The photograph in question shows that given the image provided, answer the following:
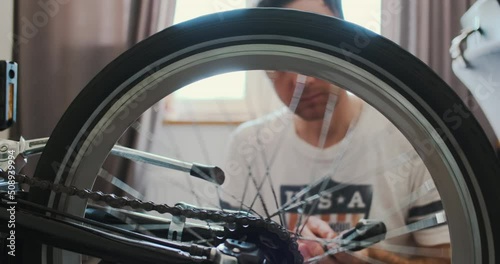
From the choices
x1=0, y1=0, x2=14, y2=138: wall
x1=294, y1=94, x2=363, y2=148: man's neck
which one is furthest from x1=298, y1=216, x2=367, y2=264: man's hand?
x1=0, y1=0, x2=14, y2=138: wall

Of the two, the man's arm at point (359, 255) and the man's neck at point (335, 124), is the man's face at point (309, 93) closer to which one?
the man's neck at point (335, 124)

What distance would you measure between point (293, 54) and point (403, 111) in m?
0.13

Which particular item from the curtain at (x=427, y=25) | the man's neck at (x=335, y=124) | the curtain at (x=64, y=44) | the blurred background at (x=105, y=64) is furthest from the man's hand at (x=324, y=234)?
Answer: the curtain at (x=64, y=44)

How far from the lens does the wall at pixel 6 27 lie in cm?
130

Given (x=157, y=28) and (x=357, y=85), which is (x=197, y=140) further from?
(x=357, y=85)

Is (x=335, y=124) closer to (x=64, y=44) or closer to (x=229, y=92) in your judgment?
(x=229, y=92)

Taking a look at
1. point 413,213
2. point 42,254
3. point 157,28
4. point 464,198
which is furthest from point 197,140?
point 464,198

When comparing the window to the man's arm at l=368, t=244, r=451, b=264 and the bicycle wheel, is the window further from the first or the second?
the bicycle wheel

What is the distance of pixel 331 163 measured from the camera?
3.65 feet

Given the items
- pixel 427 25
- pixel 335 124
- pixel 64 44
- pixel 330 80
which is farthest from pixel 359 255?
pixel 64 44

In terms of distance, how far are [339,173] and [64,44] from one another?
0.80 metres

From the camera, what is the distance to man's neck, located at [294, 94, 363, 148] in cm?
110

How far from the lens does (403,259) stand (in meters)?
1.01

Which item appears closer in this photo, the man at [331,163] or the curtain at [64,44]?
the man at [331,163]
